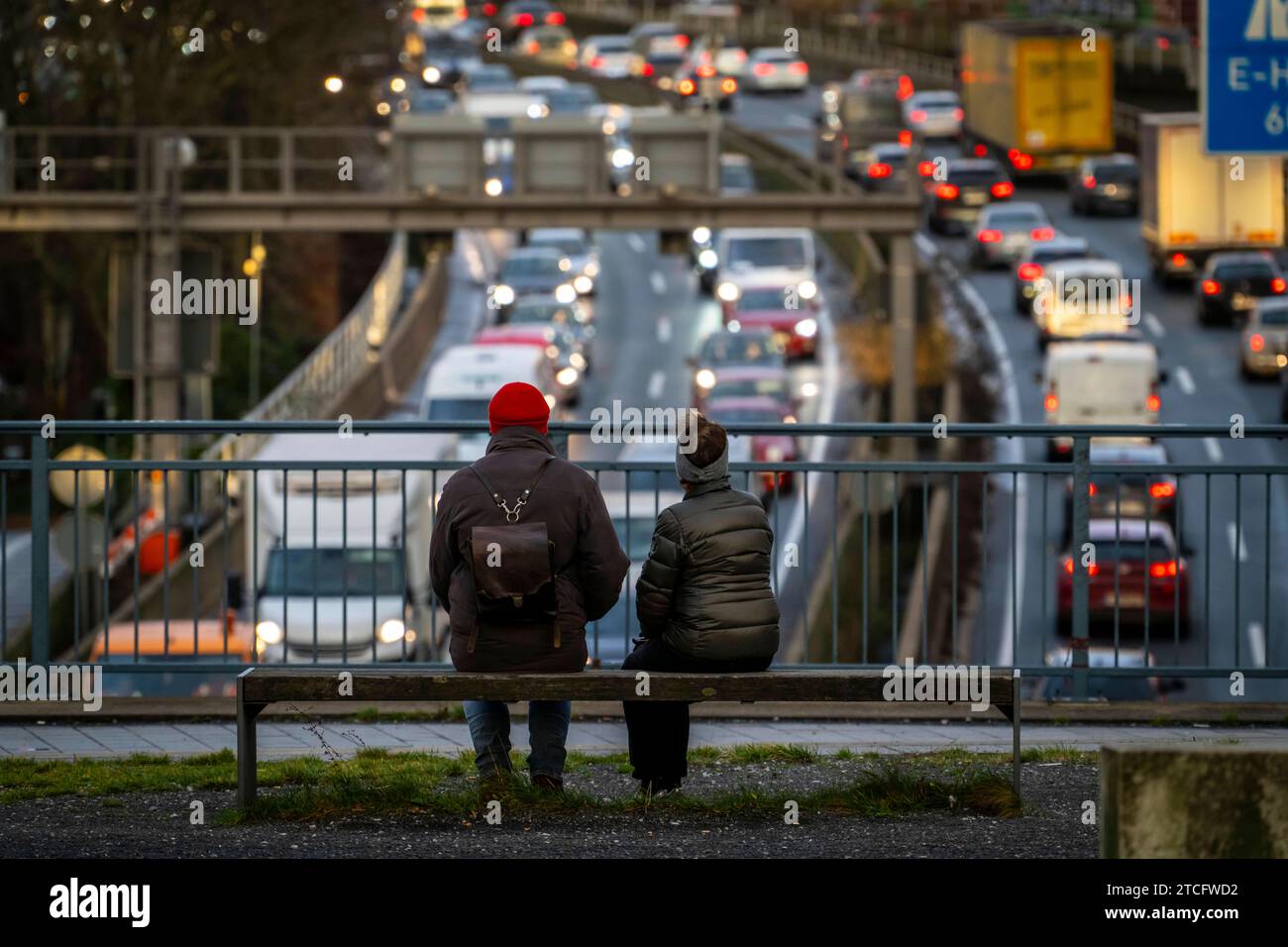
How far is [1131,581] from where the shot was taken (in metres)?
23.1

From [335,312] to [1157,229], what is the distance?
21.8 metres

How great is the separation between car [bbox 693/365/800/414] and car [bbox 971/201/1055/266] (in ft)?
55.0

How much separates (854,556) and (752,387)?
68.3 ft

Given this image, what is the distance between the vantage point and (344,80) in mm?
60875

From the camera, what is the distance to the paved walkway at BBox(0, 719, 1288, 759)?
10.4m

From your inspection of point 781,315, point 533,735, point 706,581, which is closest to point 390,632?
point 533,735

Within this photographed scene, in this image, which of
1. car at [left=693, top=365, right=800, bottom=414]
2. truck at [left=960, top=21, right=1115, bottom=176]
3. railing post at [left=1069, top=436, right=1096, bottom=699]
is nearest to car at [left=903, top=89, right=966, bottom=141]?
truck at [left=960, top=21, right=1115, bottom=176]

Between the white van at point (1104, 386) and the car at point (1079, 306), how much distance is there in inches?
257

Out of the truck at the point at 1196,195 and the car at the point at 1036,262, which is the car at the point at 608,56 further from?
the truck at the point at 1196,195

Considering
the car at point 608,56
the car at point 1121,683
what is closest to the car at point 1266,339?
the car at point 1121,683

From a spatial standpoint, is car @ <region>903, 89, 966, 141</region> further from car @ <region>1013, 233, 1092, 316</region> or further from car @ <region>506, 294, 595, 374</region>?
car @ <region>506, 294, 595, 374</region>

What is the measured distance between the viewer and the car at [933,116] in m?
76.2

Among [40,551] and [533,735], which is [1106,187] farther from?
[533,735]

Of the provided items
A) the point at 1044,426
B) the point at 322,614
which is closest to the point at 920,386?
the point at 322,614
